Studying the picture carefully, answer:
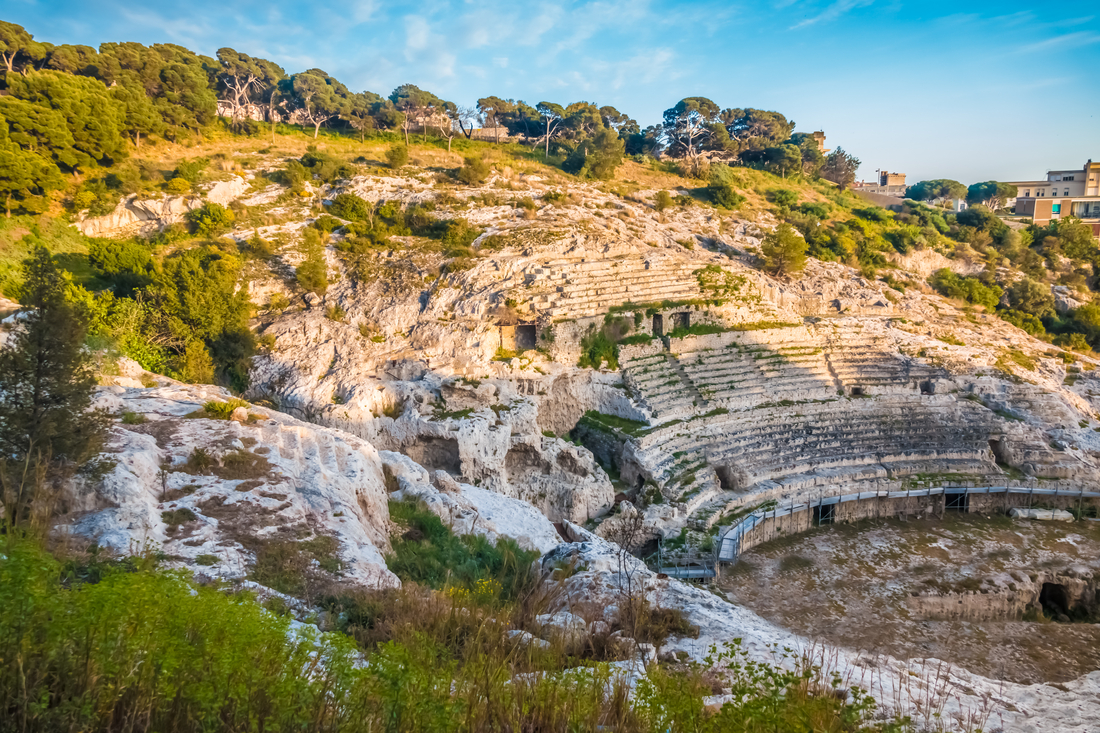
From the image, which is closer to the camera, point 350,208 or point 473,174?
point 350,208

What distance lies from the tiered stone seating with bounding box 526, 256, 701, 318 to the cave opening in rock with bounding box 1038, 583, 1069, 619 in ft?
45.2

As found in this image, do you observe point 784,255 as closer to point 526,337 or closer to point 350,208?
point 526,337

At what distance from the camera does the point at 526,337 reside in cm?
2020

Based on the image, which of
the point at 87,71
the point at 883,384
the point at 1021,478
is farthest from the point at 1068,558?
the point at 87,71

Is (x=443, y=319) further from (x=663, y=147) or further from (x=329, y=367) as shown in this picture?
(x=663, y=147)

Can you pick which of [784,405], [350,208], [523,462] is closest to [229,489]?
[523,462]

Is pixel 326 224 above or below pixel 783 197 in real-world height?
below

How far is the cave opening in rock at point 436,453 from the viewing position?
50.9 feet

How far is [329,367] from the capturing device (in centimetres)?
1769

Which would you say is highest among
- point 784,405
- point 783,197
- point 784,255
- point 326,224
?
point 783,197

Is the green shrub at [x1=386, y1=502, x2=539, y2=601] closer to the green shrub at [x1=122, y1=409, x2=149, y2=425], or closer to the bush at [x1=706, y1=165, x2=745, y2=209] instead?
the green shrub at [x1=122, y1=409, x2=149, y2=425]

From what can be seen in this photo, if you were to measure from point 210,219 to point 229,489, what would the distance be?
21085mm

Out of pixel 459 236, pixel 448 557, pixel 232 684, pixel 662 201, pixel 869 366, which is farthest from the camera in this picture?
pixel 662 201

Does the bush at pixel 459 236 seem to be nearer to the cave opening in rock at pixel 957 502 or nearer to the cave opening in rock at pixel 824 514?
the cave opening in rock at pixel 824 514
